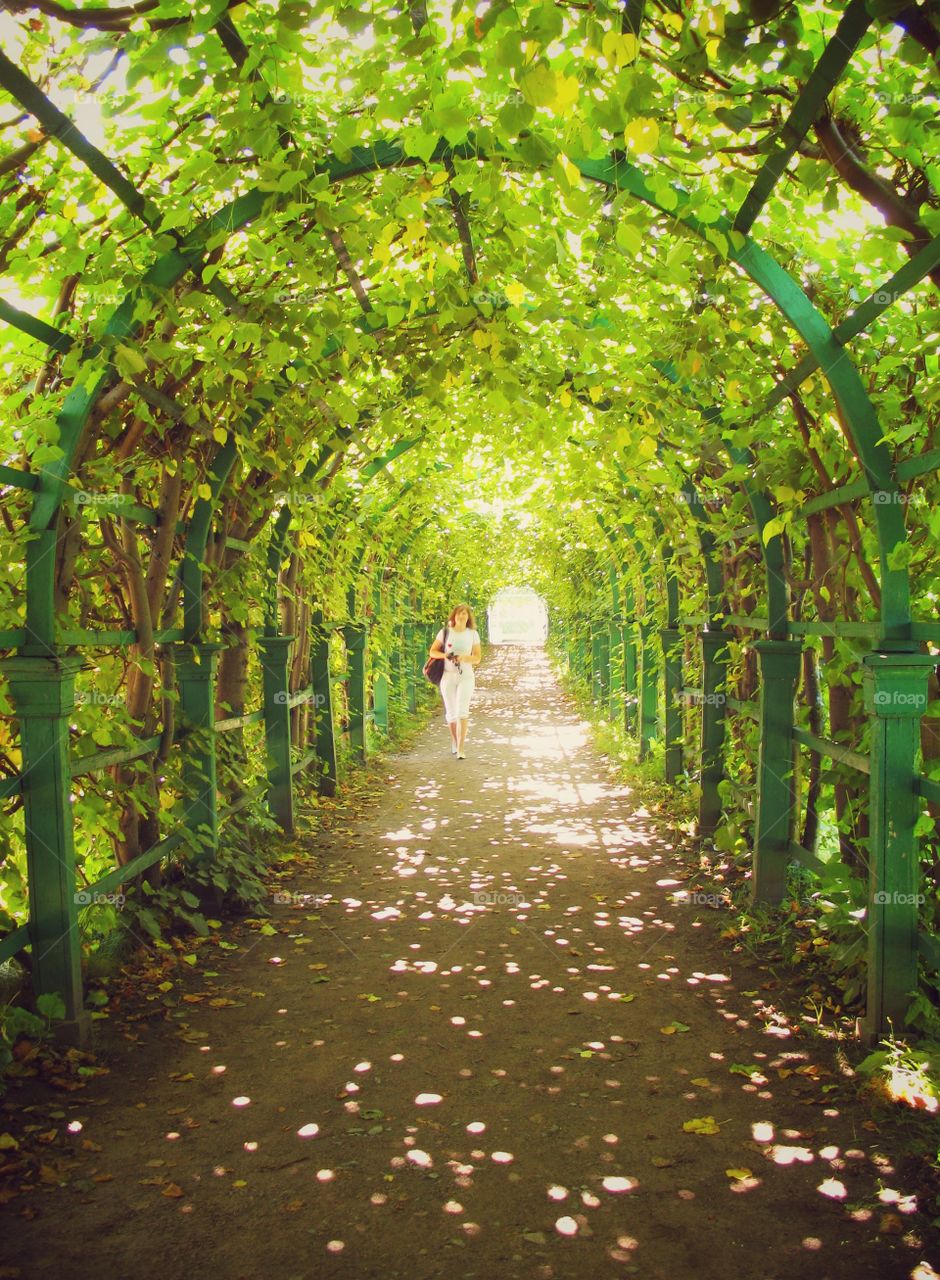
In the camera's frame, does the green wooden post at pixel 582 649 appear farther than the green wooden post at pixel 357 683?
Yes

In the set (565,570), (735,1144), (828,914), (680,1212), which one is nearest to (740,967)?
(828,914)

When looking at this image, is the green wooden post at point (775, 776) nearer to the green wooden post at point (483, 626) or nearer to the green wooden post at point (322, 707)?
the green wooden post at point (322, 707)

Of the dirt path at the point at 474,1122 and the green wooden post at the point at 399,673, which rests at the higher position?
the green wooden post at the point at 399,673

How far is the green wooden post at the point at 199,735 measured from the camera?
5566mm

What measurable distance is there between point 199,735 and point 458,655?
587cm

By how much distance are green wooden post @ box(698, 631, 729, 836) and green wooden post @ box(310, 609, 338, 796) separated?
3.76m

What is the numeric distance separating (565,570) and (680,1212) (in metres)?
19.7

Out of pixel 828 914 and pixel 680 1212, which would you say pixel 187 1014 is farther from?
pixel 828 914

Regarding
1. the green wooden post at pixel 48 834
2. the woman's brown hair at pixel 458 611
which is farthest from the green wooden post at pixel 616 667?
the green wooden post at pixel 48 834

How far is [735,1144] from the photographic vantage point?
3178mm

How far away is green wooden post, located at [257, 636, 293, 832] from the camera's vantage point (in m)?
7.39

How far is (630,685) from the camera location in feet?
42.5

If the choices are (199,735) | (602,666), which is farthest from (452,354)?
(602,666)

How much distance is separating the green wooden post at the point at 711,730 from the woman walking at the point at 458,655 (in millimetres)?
4106
